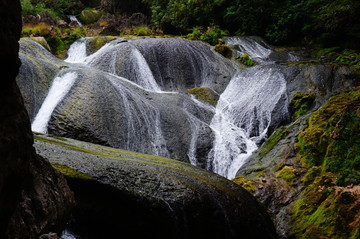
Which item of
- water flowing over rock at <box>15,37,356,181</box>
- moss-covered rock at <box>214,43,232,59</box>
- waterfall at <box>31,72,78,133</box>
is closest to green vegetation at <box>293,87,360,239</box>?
water flowing over rock at <box>15,37,356,181</box>

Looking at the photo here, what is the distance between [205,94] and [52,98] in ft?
17.5

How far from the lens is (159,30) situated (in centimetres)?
2031

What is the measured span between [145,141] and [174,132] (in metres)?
0.97

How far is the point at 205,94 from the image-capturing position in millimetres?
11516

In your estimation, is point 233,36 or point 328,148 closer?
point 328,148

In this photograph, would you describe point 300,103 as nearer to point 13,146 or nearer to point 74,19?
point 13,146

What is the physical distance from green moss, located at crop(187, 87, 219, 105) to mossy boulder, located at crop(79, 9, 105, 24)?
55.5ft

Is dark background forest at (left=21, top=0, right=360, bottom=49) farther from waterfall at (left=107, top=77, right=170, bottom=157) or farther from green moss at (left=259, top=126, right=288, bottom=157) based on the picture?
waterfall at (left=107, top=77, right=170, bottom=157)

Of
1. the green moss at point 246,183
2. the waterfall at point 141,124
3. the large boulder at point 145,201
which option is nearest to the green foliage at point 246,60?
the waterfall at point 141,124

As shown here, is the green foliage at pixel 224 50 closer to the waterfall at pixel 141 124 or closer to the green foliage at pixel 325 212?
the waterfall at pixel 141 124

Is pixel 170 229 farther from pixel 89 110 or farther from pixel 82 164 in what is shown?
pixel 89 110

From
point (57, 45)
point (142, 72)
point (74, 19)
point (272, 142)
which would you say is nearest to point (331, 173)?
point (272, 142)

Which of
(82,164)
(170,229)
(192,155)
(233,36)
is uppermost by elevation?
(233,36)

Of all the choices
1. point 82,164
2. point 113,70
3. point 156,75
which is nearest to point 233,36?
point 156,75
